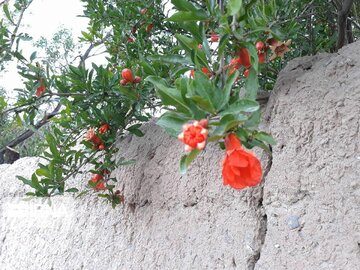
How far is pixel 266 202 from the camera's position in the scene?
1604 mm

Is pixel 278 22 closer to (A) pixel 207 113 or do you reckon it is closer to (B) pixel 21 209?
(A) pixel 207 113

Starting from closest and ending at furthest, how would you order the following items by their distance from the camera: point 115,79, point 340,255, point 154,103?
point 340,255, point 115,79, point 154,103

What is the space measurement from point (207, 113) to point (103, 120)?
1.20 m

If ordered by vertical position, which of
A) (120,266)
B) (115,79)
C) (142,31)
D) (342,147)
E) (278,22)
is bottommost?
(120,266)

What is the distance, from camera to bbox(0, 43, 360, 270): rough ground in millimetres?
1413

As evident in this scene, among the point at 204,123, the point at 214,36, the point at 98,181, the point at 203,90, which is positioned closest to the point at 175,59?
the point at 214,36

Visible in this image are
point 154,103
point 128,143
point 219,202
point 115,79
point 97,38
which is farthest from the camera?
point 97,38

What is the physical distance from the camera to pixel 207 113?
1.01 m

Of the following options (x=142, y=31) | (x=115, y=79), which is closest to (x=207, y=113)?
(x=115, y=79)

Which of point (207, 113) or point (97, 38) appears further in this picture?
point (97, 38)

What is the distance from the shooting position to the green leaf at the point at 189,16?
3.85ft

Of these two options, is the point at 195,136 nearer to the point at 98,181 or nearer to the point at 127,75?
the point at 127,75

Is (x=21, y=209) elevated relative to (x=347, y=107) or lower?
lower

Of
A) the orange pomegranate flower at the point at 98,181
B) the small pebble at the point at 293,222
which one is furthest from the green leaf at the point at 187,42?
the orange pomegranate flower at the point at 98,181
